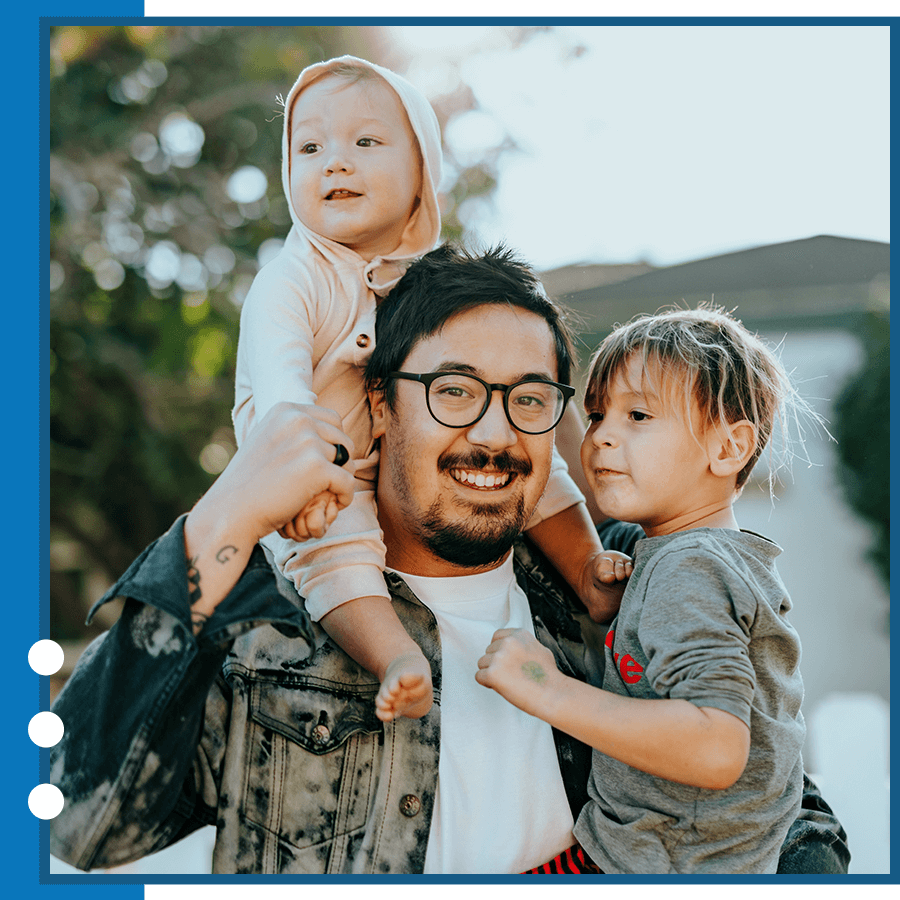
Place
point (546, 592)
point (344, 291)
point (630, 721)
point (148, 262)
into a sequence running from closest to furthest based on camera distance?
point (630, 721) → point (344, 291) → point (546, 592) → point (148, 262)

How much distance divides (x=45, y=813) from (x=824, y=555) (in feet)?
8.85

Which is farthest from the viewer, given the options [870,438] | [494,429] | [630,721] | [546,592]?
[870,438]

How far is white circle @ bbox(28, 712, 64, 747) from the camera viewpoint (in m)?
1.43

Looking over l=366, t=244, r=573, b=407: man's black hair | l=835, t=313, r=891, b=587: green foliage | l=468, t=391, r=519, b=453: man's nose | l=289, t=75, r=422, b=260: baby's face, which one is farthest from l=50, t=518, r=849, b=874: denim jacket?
l=835, t=313, r=891, b=587: green foliage

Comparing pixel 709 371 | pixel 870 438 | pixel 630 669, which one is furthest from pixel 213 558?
pixel 870 438

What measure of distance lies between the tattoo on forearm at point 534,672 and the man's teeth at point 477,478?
0.33 meters

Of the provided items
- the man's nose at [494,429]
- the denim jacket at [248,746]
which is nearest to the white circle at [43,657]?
the denim jacket at [248,746]

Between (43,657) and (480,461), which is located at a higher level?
(480,461)

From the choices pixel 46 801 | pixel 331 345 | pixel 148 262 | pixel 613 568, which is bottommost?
pixel 46 801

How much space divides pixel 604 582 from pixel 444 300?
0.58 meters

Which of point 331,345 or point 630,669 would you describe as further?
point 331,345

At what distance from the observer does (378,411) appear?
5.44ft

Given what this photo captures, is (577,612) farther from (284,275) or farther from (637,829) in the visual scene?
(284,275)

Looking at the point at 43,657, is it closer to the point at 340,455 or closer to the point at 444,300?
the point at 340,455
